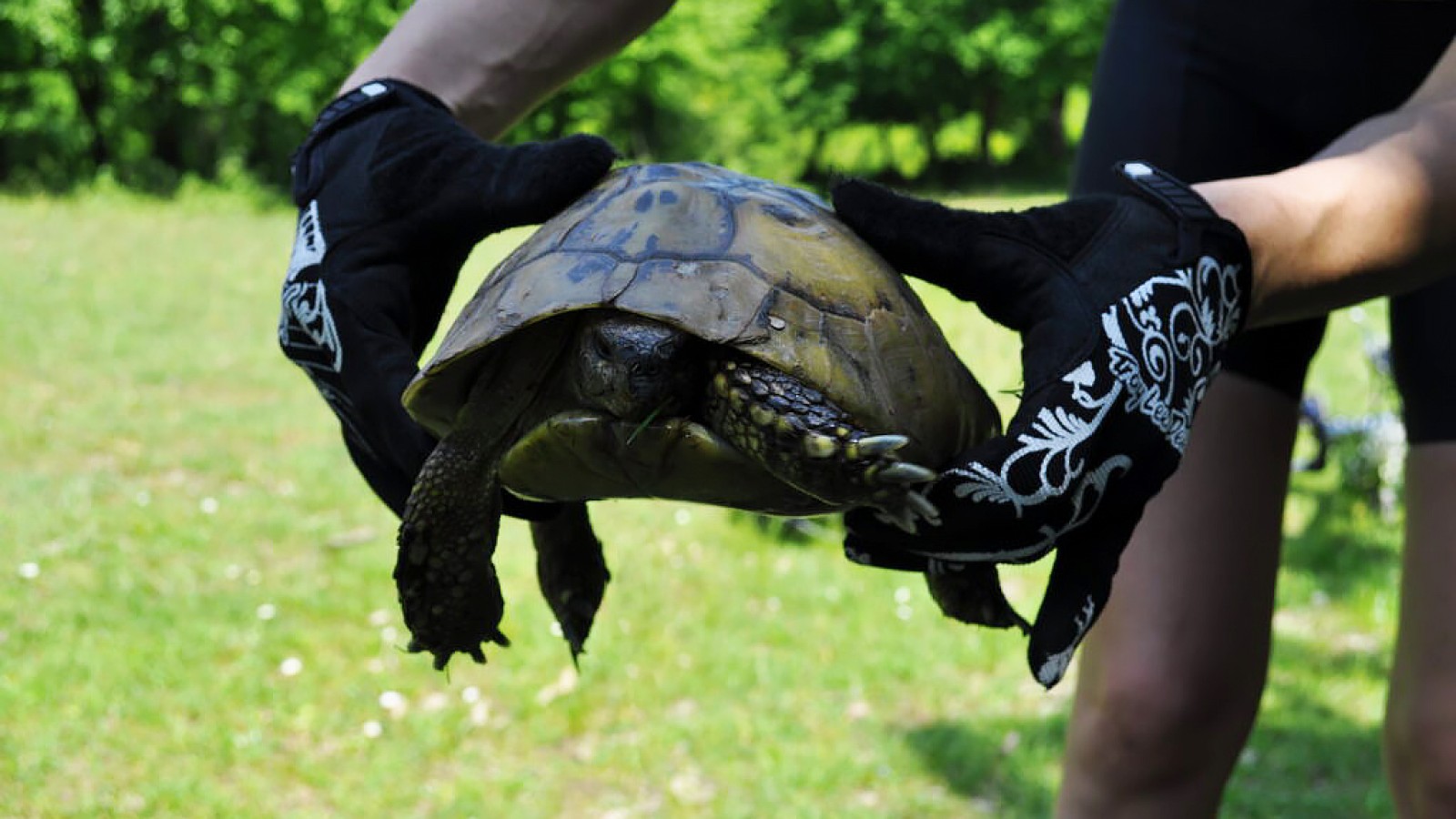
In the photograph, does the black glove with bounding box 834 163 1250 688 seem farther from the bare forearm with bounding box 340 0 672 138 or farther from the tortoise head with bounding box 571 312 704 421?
the bare forearm with bounding box 340 0 672 138

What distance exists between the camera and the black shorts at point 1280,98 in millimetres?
2324

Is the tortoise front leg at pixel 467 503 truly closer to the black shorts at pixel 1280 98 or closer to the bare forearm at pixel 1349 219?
the bare forearm at pixel 1349 219

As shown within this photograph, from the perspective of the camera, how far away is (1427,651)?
224cm

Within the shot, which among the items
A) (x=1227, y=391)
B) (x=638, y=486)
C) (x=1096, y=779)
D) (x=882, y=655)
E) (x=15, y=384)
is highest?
(x=638, y=486)

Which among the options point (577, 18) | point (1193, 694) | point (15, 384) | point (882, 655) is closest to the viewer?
point (577, 18)

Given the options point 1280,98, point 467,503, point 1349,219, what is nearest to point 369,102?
point 467,503

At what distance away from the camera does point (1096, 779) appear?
241cm

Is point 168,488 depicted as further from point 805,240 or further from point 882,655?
point 805,240

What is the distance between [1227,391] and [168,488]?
5141 millimetres

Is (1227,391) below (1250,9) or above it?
below

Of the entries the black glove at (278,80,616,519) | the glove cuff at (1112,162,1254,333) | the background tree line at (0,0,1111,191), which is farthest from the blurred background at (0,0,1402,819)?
the background tree line at (0,0,1111,191)

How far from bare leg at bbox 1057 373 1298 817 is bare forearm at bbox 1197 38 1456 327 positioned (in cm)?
63

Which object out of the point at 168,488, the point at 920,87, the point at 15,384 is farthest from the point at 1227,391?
the point at 920,87

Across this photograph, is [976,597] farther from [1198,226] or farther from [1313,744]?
[1313,744]
